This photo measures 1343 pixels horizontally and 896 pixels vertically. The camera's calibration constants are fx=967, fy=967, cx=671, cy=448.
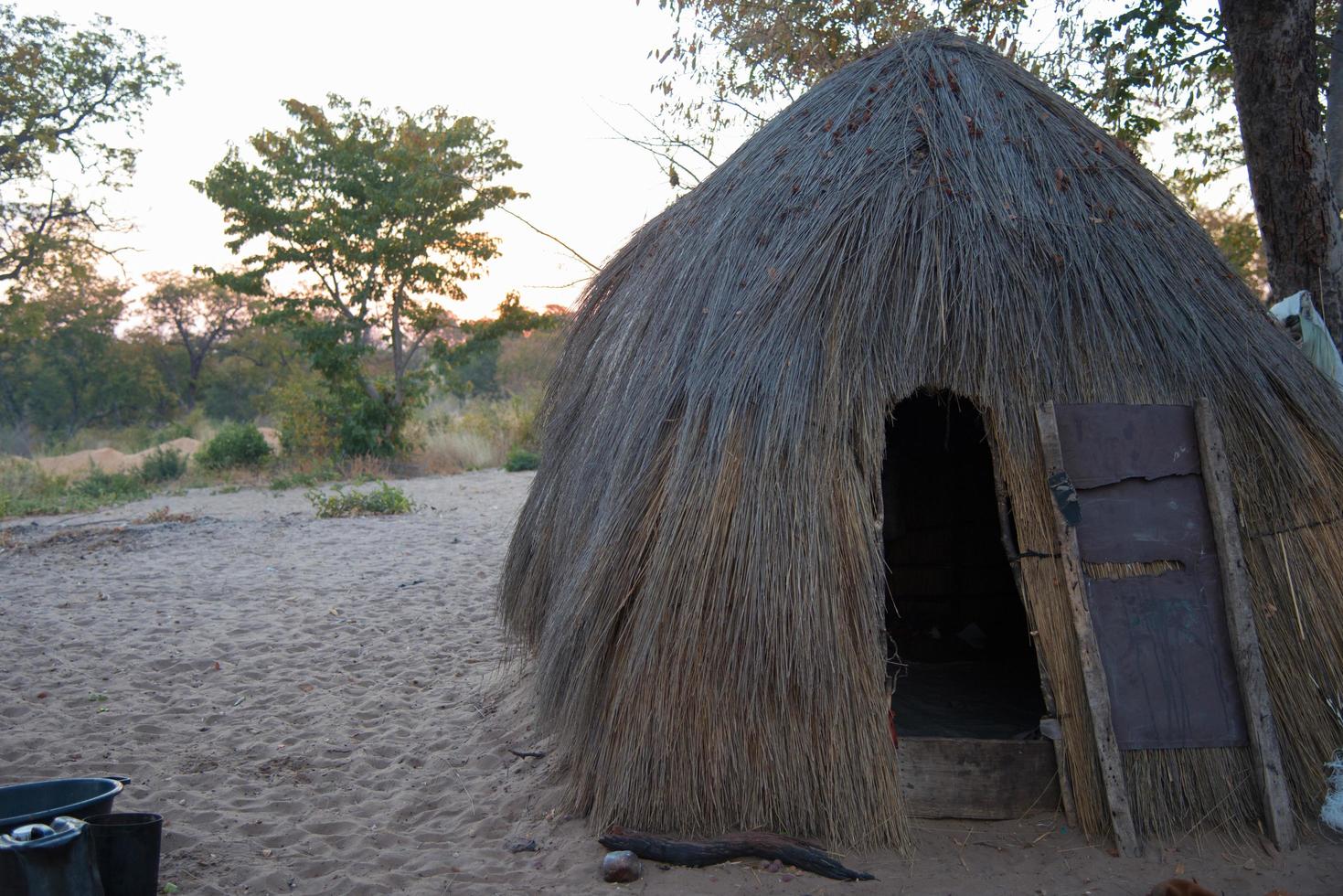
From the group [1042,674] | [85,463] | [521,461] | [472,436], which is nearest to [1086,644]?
[1042,674]

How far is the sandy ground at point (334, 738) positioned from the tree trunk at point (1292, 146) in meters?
3.86

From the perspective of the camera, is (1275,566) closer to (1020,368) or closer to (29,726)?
(1020,368)

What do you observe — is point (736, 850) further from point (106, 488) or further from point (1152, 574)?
point (106, 488)

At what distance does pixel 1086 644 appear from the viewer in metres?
3.78

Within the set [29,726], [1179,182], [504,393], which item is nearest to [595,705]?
[29,726]

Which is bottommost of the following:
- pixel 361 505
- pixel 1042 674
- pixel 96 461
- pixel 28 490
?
pixel 1042 674

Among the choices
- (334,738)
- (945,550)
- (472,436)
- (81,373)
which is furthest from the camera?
(81,373)

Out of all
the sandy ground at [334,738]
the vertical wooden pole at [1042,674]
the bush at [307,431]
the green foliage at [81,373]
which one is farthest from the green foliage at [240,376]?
the vertical wooden pole at [1042,674]

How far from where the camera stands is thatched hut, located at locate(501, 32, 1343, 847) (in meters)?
3.74

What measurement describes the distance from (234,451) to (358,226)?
4.66 meters

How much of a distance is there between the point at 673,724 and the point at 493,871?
949mm

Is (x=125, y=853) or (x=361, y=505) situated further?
(x=361, y=505)

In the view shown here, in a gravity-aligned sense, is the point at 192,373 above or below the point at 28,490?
above

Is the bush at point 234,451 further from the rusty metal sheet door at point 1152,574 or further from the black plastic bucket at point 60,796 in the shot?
the rusty metal sheet door at point 1152,574
